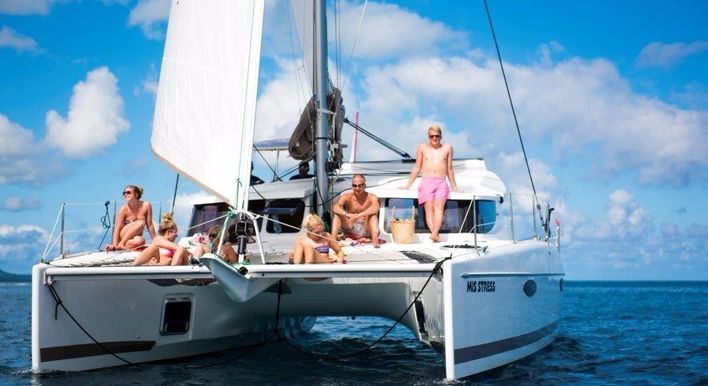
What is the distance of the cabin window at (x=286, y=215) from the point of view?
10.4 m

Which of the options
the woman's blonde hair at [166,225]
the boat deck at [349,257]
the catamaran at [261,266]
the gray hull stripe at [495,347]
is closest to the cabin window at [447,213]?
the catamaran at [261,266]

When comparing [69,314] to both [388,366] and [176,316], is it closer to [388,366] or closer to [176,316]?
[176,316]

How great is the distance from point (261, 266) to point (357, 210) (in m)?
2.44

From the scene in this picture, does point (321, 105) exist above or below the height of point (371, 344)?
above

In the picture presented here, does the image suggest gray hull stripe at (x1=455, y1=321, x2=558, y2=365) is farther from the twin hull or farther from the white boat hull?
the white boat hull

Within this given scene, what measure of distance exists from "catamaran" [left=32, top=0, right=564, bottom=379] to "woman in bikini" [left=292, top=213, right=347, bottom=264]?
24cm

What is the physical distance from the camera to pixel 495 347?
8.41 m

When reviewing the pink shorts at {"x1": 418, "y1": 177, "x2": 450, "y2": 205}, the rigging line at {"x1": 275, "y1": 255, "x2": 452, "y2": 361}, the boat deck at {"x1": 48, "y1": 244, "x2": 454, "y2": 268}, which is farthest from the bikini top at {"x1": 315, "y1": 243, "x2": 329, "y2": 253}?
the pink shorts at {"x1": 418, "y1": 177, "x2": 450, "y2": 205}

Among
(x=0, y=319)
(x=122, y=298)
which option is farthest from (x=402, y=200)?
(x=0, y=319)

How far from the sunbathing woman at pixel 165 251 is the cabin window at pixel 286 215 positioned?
79.2 inches

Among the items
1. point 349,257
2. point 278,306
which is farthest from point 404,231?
point 278,306

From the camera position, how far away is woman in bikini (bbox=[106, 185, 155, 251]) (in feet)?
30.6

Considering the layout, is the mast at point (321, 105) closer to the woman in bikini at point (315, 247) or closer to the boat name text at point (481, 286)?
the woman in bikini at point (315, 247)

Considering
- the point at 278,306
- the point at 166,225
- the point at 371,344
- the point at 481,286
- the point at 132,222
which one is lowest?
the point at 371,344
